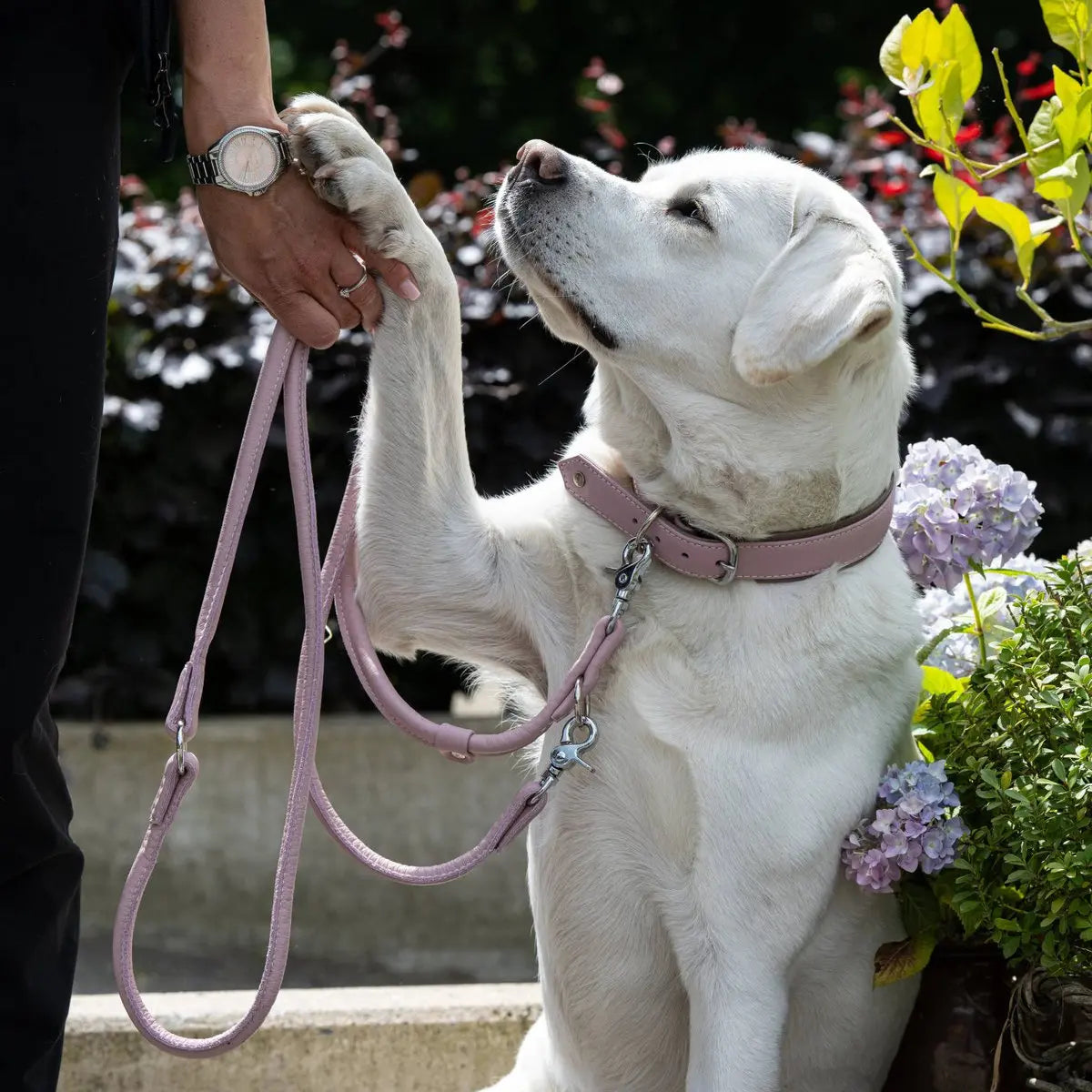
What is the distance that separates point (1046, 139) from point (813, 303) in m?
0.39

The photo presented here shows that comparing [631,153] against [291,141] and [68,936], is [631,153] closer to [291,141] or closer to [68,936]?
[291,141]

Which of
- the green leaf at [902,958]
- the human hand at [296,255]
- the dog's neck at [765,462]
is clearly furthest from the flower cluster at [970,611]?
the human hand at [296,255]

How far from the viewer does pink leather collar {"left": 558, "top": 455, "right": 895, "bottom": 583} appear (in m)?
2.18

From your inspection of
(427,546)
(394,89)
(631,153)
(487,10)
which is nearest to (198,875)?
(427,546)

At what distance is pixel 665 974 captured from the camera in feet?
7.34

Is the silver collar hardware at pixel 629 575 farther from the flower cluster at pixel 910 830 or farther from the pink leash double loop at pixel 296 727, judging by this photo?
the flower cluster at pixel 910 830

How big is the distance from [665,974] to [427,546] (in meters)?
0.71

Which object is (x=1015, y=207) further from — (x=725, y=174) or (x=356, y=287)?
(x=356, y=287)

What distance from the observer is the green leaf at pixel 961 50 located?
213 centimetres

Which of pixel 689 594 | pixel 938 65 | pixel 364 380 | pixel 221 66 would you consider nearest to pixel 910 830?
pixel 689 594

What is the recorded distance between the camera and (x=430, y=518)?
2279 mm

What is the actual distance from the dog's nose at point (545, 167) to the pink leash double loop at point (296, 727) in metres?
0.44

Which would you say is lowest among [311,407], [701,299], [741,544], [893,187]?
[311,407]

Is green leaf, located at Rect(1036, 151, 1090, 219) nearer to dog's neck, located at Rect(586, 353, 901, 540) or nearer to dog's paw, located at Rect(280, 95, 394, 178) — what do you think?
dog's neck, located at Rect(586, 353, 901, 540)
